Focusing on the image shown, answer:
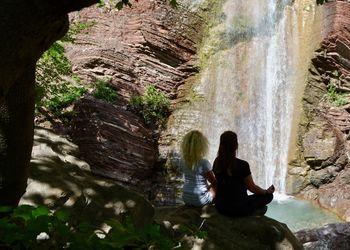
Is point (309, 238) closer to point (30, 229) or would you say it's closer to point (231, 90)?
point (30, 229)

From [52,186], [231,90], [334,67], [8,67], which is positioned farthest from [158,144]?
[8,67]

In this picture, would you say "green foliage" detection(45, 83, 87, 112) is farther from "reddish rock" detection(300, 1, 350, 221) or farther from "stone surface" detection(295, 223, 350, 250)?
"stone surface" detection(295, 223, 350, 250)

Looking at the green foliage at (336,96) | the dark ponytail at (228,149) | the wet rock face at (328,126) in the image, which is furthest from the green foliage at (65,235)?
the green foliage at (336,96)

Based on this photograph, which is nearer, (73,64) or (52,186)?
(52,186)

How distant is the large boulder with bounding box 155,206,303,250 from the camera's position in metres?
5.17

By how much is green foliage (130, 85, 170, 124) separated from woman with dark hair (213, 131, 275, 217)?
7.87 m

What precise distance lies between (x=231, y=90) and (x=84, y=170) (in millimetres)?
9125

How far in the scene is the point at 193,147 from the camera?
587cm

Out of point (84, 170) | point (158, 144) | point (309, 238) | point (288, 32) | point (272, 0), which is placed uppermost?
point (272, 0)

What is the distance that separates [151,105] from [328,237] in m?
7.37

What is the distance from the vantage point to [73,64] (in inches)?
535

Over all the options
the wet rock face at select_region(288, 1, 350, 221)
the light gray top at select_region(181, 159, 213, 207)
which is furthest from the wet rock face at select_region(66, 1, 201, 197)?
the light gray top at select_region(181, 159, 213, 207)

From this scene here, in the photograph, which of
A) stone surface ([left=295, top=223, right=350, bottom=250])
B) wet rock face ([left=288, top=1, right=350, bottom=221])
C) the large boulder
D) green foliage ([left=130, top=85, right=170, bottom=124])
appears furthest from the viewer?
green foliage ([left=130, top=85, right=170, bottom=124])

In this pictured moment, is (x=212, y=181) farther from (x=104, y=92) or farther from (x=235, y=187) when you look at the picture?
(x=104, y=92)
